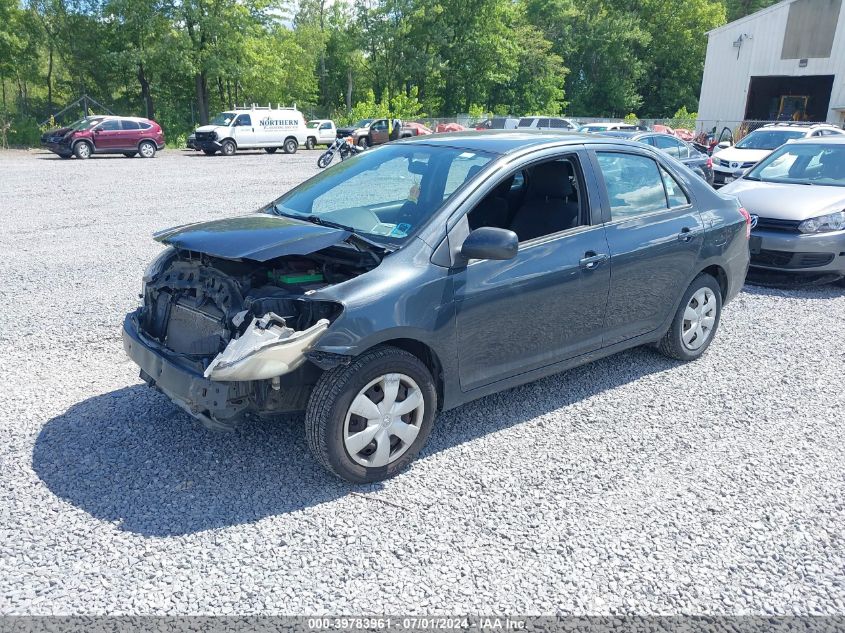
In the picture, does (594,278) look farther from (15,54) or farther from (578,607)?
(15,54)

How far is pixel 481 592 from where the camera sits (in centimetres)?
291

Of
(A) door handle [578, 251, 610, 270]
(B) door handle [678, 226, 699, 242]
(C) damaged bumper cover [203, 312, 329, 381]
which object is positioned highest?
(B) door handle [678, 226, 699, 242]

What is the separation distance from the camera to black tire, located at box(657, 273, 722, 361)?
5.24 metres

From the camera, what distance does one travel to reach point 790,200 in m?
8.02

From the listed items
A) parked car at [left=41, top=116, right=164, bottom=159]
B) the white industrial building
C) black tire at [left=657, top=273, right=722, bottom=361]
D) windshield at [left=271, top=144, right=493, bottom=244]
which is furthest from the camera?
the white industrial building

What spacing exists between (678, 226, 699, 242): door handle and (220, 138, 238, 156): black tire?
29.1m

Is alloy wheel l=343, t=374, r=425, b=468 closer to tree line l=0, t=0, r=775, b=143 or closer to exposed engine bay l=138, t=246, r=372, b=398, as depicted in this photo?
exposed engine bay l=138, t=246, r=372, b=398

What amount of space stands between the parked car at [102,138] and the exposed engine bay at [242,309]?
25.7 metres

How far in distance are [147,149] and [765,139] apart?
22.9 meters

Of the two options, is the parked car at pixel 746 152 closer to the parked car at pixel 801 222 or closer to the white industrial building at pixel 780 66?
the parked car at pixel 801 222

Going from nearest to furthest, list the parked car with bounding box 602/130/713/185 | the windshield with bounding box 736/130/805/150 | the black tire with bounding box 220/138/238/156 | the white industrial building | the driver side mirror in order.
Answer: the driver side mirror < the parked car with bounding box 602/130/713/185 < the windshield with bounding box 736/130/805/150 < the black tire with bounding box 220/138/238/156 < the white industrial building

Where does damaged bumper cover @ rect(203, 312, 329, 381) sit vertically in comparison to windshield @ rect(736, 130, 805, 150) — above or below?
below

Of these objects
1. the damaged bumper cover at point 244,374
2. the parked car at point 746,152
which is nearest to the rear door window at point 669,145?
the parked car at point 746,152

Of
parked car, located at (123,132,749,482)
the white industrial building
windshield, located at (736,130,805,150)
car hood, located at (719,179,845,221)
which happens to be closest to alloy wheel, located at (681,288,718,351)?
parked car, located at (123,132,749,482)
